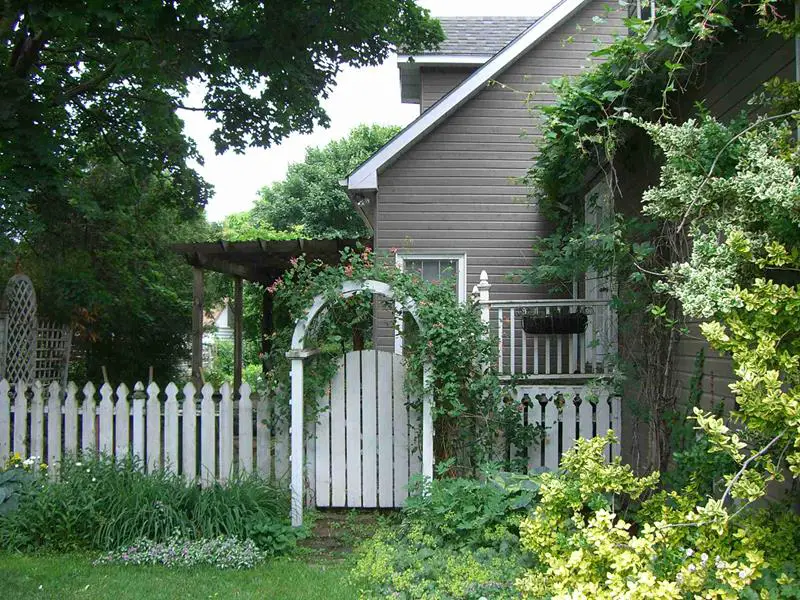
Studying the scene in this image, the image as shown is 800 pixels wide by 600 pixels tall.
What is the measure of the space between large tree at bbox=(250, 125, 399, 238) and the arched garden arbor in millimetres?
25377

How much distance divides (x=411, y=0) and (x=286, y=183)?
84.4ft

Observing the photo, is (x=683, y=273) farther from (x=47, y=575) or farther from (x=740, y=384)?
(x=47, y=575)

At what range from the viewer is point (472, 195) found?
10.1 m

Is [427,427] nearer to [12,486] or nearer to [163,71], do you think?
[12,486]

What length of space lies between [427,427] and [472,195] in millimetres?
4872

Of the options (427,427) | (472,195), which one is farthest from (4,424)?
(472,195)

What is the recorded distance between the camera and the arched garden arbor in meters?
5.90

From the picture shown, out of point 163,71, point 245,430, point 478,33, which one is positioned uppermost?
point 478,33

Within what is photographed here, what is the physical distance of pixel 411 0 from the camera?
9.62 meters

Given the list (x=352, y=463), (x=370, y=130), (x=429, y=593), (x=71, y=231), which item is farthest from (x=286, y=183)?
(x=429, y=593)

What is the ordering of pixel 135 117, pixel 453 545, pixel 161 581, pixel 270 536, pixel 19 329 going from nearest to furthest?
pixel 161 581, pixel 453 545, pixel 270 536, pixel 19 329, pixel 135 117

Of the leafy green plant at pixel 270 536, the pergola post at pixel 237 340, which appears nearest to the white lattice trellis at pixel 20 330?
the pergola post at pixel 237 340

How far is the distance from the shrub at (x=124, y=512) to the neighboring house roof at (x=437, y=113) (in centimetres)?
502

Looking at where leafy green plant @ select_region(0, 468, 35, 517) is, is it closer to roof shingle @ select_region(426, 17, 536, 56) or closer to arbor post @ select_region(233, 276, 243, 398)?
arbor post @ select_region(233, 276, 243, 398)
